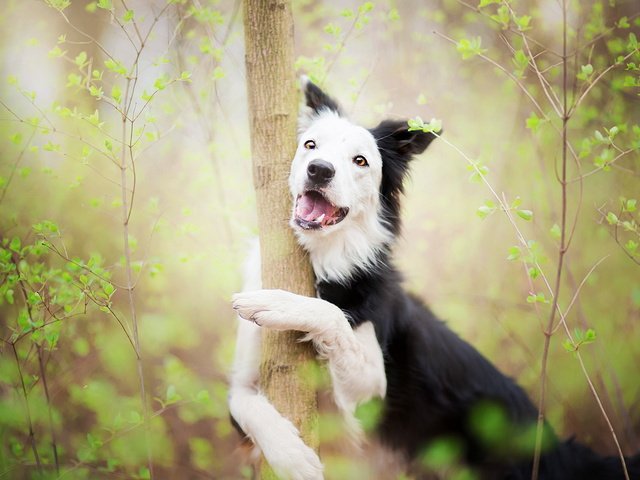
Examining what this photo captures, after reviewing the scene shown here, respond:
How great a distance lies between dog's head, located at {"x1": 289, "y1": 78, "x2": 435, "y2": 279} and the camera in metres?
2.48

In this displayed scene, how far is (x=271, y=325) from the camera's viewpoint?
86.9 inches

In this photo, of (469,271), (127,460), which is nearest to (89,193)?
(127,460)

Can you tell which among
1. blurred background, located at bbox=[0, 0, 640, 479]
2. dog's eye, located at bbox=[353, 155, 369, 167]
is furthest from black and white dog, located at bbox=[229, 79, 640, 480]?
blurred background, located at bbox=[0, 0, 640, 479]

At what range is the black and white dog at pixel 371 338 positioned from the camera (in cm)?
240

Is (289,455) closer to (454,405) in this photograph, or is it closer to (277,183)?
(277,183)

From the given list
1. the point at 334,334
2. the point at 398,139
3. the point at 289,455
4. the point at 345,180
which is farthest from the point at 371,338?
the point at 398,139

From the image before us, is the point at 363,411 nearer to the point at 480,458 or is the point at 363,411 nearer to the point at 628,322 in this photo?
the point at 480,458

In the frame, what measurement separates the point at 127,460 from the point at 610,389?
432 centimetres

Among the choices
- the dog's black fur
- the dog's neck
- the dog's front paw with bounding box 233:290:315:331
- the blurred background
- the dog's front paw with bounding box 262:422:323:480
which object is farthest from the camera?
the blurred background

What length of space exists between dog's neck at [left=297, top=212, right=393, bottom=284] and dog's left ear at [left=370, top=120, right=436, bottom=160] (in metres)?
0.42

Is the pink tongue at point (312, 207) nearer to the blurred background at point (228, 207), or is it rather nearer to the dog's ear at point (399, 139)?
the dog's ear at point (399, 139)

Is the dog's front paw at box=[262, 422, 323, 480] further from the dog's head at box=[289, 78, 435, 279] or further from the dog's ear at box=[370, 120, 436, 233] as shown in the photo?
the dog's ear at box=[370, 120, 436, 233]

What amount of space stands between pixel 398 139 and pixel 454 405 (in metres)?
1.70

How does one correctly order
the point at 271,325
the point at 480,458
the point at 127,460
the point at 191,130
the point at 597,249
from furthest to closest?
the point at 597,249 → the point at 191,130 → the point at 127,460 → the point at 480,458 → the point at 271,325
